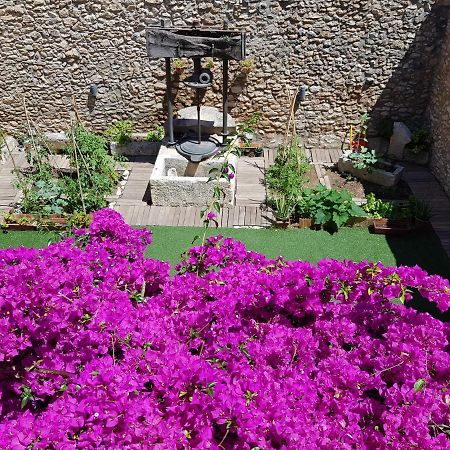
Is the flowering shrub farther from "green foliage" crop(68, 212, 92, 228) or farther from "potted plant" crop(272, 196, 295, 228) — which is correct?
"potted plant" crop(272, 196, 295, 228)

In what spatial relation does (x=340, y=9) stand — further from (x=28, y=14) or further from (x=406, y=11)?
(x=28, y=14)

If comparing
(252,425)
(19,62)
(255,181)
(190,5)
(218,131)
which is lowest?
(255,181)

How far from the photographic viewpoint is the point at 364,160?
7918 mm

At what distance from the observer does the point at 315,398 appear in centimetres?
234

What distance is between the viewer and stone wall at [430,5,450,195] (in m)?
7.68

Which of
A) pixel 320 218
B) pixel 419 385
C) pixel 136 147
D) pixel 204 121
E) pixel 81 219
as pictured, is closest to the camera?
pixel 419 385

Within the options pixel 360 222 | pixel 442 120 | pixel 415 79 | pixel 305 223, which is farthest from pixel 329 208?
pixel 415 79

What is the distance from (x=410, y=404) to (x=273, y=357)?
28.0 inches

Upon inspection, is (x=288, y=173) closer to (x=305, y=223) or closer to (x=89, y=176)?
(x=305, y=223)

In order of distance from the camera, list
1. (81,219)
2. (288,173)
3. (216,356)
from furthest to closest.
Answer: (288,173), (81,219), (216,356)

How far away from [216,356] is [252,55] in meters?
6.77

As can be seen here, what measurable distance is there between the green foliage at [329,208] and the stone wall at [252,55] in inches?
93.7

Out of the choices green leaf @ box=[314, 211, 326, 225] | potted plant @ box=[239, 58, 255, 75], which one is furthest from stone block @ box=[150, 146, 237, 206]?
potted plant @ box=[239, 58, 255, 75]

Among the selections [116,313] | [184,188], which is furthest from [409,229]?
[116,313]
